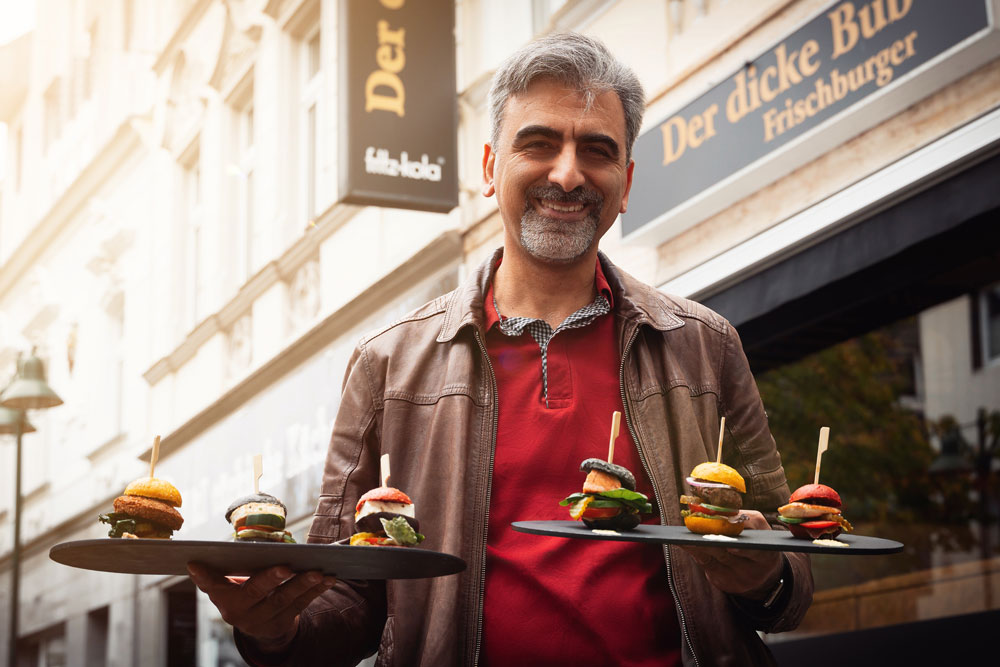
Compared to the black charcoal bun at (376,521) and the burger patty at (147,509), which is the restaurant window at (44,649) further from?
the black charcoal bun at (376,521)

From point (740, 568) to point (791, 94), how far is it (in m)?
4.19

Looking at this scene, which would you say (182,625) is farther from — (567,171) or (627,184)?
(567,171)

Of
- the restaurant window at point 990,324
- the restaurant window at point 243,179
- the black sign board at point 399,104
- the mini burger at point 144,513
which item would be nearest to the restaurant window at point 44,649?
the restaurant window at point 243,179

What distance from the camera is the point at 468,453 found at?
95.6 inches

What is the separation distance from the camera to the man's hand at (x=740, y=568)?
83.0 inches

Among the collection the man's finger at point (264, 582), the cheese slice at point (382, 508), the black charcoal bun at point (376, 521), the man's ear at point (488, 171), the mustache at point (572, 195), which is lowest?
the man's finger at point (264, 582)

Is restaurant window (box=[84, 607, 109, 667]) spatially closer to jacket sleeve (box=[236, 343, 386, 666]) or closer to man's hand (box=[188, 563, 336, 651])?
jacket sleeve (box=[236, 343, 386, 666])

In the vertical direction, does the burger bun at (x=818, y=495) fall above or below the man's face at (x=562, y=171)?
below

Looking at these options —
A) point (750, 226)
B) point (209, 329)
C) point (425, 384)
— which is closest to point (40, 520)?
point (209, 329)

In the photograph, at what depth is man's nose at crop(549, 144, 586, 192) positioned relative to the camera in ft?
8.17

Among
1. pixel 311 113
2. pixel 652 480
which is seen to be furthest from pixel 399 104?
pixel 652 480

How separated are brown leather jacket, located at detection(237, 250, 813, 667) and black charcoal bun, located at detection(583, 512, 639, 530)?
0.51 feet

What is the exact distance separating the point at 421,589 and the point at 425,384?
Result: 0.42 meters

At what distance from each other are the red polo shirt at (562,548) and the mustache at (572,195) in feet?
0.86
